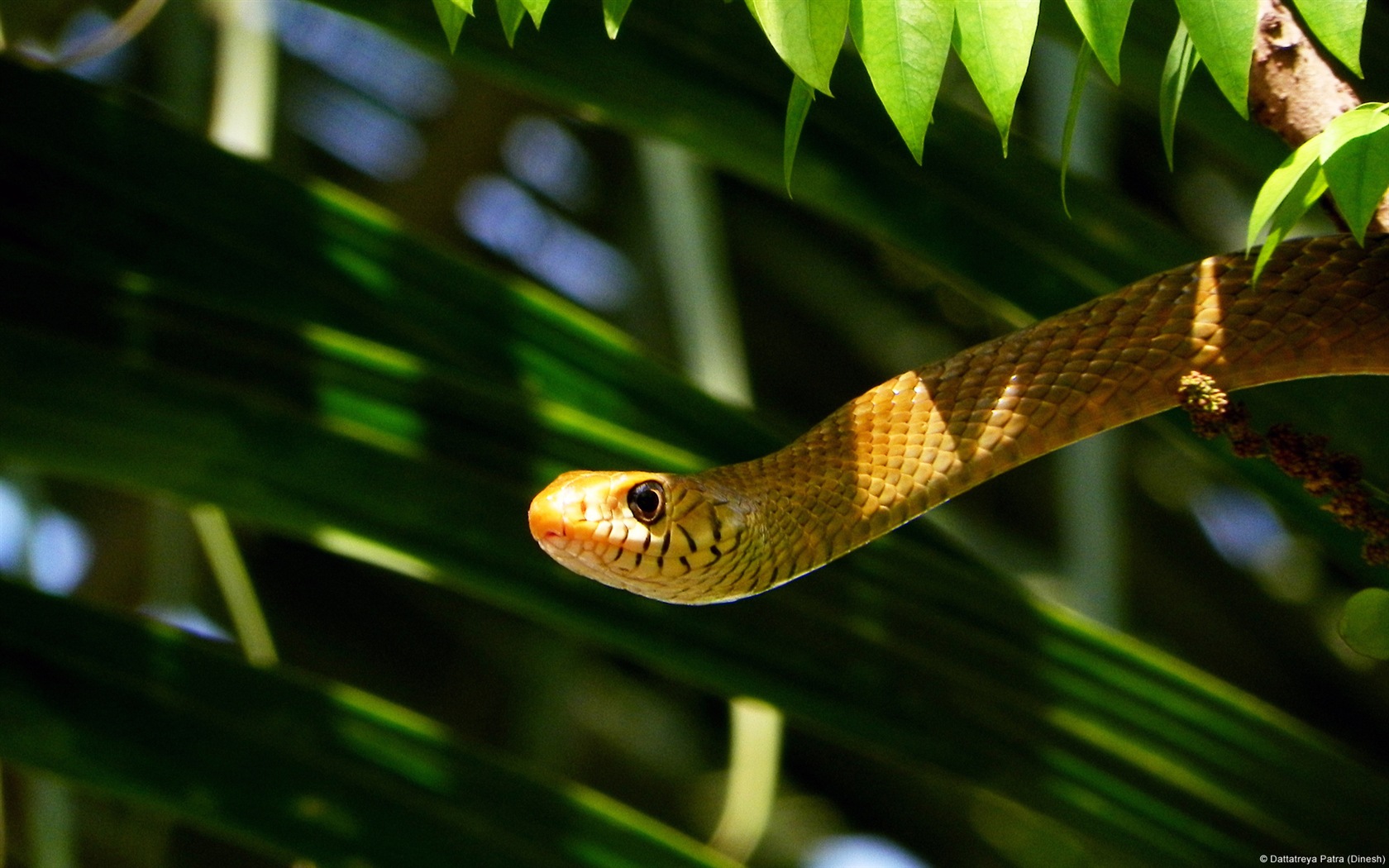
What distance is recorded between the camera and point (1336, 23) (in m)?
1.14

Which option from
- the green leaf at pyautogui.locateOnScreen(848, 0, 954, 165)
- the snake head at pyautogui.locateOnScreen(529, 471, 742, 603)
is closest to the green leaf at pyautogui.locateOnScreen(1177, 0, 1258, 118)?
the green leaf at pyautogui.locateOnScreen(848, 0, 954, 165)

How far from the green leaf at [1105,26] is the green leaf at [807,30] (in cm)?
21

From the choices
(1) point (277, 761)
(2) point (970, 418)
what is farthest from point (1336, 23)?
(1) point (277, 761)

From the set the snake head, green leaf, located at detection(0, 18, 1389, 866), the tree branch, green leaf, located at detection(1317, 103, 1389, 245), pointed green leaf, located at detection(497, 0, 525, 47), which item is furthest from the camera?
green leaf, located at detection(0, 18, 1389, 866)

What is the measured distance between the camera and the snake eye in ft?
6.30

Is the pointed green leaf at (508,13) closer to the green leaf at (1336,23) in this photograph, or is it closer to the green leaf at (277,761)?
the green leaf at (1336,23)

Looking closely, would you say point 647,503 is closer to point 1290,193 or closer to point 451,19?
point 451,19

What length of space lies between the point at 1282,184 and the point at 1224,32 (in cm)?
15

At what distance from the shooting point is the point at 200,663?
8.01 ft

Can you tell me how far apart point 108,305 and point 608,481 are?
1.11 m

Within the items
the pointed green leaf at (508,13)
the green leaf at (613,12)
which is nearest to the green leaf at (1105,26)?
the green leaf at (613,12)

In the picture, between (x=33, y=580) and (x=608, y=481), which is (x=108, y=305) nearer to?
(x=33, y=580)

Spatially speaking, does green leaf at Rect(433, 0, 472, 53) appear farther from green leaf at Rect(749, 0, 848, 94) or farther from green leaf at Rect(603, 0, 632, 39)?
green leaf at Rect(749, 0, 848, 94)

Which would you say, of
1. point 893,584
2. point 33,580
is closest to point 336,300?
point 33,580
